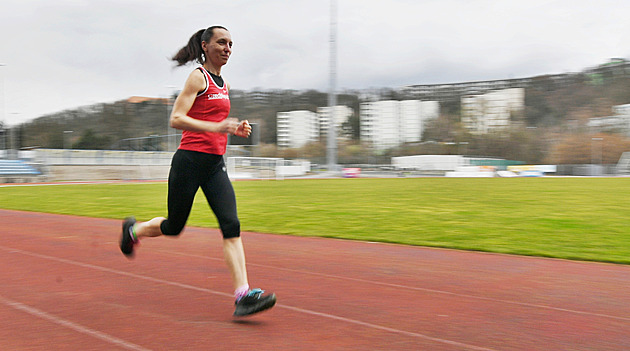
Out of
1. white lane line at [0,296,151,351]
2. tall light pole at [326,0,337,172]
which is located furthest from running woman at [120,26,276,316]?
tall light pole at [326,0,337,172]

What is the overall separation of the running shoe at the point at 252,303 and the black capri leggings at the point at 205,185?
448mm

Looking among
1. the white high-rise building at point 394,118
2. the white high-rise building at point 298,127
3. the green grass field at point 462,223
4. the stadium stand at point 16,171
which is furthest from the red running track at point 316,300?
the white high-rise building at point 394,118

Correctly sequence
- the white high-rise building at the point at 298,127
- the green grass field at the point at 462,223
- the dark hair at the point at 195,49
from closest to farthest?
the dark hair at the point at 195,49, the green grass field at the point at 462,223, the white high-rise building at the point at 298,127

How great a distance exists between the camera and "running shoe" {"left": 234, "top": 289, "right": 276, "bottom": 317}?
3.63 metres

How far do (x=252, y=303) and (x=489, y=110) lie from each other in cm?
11410

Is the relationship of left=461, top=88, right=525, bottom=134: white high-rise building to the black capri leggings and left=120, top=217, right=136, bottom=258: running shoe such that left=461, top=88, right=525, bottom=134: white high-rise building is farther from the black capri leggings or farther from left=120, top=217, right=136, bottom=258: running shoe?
the black capri leggings

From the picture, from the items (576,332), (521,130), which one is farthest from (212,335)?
(521,130)

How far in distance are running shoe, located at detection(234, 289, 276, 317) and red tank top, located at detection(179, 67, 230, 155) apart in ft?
3.31

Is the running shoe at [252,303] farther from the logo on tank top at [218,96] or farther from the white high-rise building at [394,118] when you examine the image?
the white high-rise building at [394,118]

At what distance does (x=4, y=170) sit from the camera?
39031 mm

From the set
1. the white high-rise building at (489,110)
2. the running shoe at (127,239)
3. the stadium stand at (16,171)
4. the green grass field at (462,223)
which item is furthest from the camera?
the white high-rise building at (489,110)

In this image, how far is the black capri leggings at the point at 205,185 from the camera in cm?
385

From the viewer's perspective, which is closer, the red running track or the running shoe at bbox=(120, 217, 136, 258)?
the red running track

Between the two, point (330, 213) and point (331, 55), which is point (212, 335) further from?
point (331, 55)
